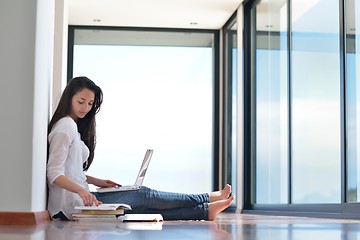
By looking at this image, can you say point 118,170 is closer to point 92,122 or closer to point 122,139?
point 122,139

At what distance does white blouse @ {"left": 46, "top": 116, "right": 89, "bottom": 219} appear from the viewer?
351cm

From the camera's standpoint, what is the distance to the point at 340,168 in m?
4.90

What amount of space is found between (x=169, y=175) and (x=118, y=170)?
59cm

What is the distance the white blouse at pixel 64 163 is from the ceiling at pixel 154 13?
13.5 feet

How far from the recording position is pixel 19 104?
3.04m

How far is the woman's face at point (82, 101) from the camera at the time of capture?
3.70 metres

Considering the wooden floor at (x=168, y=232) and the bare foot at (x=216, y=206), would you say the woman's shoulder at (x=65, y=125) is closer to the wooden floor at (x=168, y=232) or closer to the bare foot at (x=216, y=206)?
the wooden floor at (x=168, y=232)

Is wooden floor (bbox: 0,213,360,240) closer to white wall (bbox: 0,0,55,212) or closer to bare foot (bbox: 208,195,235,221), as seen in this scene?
white wall (bbox: 0,0,55,212)

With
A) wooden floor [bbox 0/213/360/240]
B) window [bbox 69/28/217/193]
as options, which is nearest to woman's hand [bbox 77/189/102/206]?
wooden floor [bbox 0/213/360/240]

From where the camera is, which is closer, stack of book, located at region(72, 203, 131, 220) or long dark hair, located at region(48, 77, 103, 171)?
stack of book, located at region(72, 203, 131, 220)

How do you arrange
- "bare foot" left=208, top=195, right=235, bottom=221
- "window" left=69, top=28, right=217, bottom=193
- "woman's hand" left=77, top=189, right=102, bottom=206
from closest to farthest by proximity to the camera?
"woman's hand" left=77, top=189, right=102, bottom=206 → "bare foot" left=208, top=195, right=235, bottom=221 → "window" left=69, top=28, right=217, bottom=193

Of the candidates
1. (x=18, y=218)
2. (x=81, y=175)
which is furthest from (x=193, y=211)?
(x=18, y=218)

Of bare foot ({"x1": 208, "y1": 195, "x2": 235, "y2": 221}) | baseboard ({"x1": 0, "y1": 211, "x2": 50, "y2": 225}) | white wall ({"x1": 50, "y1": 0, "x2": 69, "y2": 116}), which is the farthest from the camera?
white wall ({"x1": 50, "y1": 0, "x2": 69, "y2": 116})

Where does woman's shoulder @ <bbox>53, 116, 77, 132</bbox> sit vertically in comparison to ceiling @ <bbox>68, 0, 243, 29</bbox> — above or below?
below
